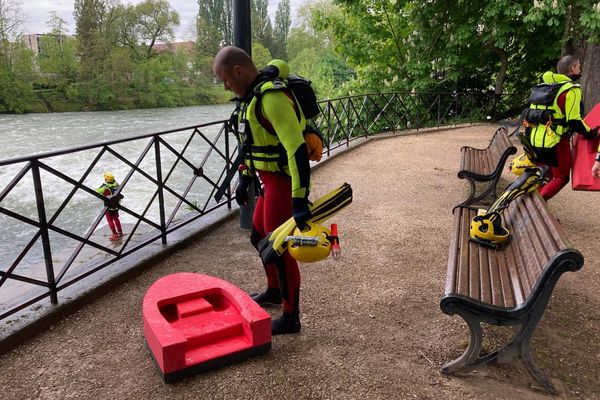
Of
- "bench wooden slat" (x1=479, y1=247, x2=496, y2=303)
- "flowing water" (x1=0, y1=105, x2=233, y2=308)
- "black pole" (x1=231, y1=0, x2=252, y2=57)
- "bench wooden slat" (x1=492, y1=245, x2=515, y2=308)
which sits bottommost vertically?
"flowing water" (x1=0, y1=105, x2=233, y2=308)

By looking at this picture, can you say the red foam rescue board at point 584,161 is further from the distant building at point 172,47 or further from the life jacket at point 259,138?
the distant building at point 172,47

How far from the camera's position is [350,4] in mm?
14297

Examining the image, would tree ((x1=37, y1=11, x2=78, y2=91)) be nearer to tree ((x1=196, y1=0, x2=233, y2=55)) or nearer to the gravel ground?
tree ((x1=196, y1=0, x2=233, y2=55))

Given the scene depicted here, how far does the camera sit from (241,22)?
4320mm

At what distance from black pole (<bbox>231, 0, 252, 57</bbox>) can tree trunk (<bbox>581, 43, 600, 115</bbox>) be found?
8.93m

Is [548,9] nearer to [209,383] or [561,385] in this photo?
[561,385]

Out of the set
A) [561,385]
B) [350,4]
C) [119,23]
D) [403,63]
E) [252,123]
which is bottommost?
[561,385]

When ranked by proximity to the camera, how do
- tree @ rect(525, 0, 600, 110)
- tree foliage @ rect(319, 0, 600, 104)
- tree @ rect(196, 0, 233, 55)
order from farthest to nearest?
1. tree @ rect(196, 0, 233, 55)
2. tree foliage @ rect(319, 0, 600, 104)
3. tree @ rect(525, 0, 600, 110)

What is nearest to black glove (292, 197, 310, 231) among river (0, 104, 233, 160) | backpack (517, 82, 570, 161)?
backpack (517, 82, 570, 161)

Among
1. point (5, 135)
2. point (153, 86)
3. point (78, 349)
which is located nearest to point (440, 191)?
point (78, 349)

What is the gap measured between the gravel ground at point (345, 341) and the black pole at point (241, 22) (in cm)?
198

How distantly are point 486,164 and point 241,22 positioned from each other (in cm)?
357

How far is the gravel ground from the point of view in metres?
2.41

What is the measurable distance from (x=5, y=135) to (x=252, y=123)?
2220cm
